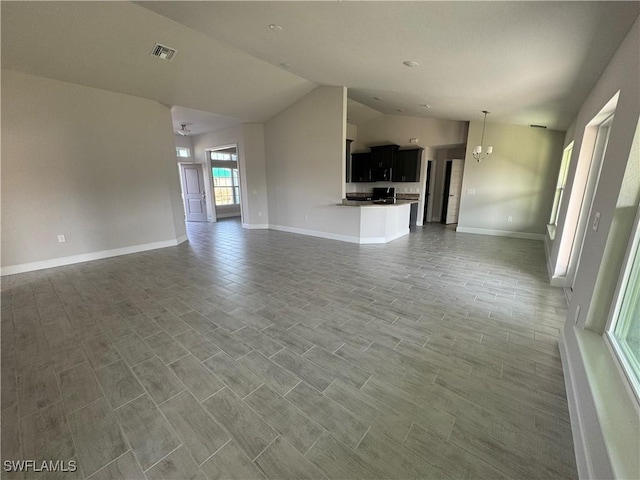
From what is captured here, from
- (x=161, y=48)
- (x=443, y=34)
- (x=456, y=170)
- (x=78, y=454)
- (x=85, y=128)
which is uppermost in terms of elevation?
(x=161, y=48)

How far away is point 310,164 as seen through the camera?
20.4 feet

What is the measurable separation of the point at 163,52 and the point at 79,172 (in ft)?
8.07

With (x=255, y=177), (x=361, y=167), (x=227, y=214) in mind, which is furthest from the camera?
(x=227, y=214)

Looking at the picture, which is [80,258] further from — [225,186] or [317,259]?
[225,186]

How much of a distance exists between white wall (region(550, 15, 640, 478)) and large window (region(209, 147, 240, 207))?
351 inches

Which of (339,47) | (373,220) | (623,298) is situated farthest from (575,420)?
(373,220)

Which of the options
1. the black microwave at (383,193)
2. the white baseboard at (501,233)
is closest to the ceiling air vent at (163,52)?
the black microwave at (383,193)

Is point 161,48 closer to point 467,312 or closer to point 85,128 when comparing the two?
point 85,128

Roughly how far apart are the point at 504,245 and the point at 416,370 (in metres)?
5.09

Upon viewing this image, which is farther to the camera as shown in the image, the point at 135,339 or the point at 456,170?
the point at 456,170

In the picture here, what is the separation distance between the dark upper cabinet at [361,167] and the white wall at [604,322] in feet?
19.9

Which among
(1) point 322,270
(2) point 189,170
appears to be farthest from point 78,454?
(2) point 189,170

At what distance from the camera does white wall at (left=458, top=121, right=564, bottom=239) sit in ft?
19.8

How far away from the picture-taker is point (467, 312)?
279 cm
